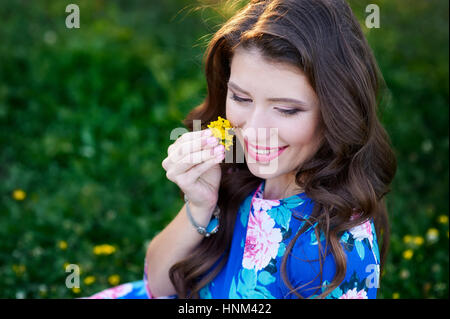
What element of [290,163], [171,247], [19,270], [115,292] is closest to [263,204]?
[290,163]

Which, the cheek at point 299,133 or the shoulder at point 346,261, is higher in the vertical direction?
the cheek at point 299,133

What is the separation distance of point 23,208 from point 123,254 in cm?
83

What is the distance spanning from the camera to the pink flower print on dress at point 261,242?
187 cm

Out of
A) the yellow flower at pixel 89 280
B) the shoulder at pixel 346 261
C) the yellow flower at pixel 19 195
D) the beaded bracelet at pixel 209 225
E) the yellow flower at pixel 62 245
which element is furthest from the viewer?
the yellow flower at pixel 19 195

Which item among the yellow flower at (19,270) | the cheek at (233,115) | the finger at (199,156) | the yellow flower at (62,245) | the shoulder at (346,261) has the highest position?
the cheek at (233,115)

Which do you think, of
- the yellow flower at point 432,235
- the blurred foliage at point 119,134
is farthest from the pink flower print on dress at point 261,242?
the yellow flower at point 432,235

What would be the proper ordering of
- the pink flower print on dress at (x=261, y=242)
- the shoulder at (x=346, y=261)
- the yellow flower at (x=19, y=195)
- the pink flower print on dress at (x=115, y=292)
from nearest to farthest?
the shoulder at (x=346, y=261) < the pink flower print on dress at (x=261, y=242) < the pink flower print on dress at (x=115, y=292) < the yellow flower at (x=19, y=195)

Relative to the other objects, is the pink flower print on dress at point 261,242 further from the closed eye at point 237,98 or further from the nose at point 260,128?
the closed eye at point 237,98

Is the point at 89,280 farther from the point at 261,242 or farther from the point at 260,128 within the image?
the point at 260,128

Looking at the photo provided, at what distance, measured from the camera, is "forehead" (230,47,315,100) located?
1618 mm

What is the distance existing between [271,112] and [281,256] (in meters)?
0.54

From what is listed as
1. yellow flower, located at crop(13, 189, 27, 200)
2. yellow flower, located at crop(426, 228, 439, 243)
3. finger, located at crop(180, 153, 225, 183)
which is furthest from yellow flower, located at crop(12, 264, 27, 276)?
yellow flower, located at crop(426, 228, 439, 243)

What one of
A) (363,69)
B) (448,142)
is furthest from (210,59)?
(448,142)

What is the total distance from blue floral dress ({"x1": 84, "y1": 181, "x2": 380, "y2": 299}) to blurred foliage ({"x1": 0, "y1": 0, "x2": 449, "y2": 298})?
82 cm
